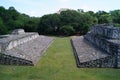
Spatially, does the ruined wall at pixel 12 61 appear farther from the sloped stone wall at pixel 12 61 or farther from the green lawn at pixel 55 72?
the green lawn at pixel 55 72

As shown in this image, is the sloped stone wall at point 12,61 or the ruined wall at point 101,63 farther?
the sloped stone wall at point 12,61

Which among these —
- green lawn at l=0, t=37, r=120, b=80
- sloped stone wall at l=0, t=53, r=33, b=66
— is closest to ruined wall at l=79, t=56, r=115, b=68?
green lawn at l=0, t=37, r=120, b=80

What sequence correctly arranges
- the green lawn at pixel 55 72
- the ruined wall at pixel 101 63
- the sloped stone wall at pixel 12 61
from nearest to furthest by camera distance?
the green lawn at pixel 55 72, the ruined wall at pixel 101 63, the sloped stone wall at pixel 12 61

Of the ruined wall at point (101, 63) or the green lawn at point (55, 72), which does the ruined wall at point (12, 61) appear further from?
the ruined wall at point (101, 63)

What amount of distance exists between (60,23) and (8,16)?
39.5 ft

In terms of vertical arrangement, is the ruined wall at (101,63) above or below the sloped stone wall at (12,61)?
below

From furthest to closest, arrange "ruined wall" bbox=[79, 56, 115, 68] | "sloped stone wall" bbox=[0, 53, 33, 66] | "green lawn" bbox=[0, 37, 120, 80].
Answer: "sloped stone wall" bbox=[0, 53, 33, 66]
"ruined wall" bbox=[79, 56, 115, 68]
"green lawn" bbox=[0, 37, 120, 80]

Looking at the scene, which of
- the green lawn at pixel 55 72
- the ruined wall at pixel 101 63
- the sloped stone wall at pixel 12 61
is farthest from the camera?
the sloped stone wall at pixel 12 61

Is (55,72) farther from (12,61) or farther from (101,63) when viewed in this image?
(12,61)

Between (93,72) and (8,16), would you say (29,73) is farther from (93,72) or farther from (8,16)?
(8,16)

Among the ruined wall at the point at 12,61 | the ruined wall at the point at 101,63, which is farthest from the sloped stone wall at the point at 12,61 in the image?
the ruined wall at the point at 101,63

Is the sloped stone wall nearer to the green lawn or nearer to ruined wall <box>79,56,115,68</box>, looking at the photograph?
the green lawn

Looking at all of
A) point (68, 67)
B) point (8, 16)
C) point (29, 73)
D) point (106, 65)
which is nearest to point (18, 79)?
point (29, 73)

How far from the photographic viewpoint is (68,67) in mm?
13586
